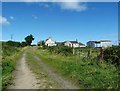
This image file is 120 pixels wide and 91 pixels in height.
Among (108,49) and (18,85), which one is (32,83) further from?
(108,49)

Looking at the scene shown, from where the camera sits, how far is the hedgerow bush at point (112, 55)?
2167 cm

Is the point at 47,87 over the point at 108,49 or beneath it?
beneath

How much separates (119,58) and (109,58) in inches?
81.6

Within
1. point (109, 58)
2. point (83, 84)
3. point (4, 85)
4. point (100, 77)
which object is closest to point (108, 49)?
point (109, 58)

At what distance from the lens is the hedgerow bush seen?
21672 mm

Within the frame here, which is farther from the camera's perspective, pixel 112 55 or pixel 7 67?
pixel 112 55

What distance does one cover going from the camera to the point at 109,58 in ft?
76.1

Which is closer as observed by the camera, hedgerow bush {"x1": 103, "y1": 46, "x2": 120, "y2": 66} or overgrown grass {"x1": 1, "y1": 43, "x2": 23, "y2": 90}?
overgrown grass {"x1": 1, "y1": 43, "x2": 23, "y2": 90}

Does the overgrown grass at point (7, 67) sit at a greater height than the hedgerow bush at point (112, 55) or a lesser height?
lesser

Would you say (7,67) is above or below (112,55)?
below

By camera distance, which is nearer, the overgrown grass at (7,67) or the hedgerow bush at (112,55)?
the overgrown grass at (7,67)

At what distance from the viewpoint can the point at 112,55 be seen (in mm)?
22516

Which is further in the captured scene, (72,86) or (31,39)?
(31,39)

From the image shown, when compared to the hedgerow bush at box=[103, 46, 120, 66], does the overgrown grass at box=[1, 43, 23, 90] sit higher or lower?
lower
